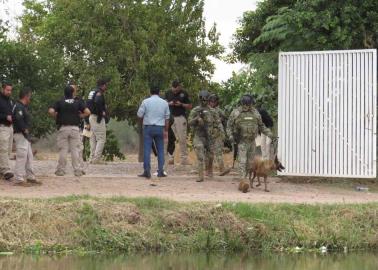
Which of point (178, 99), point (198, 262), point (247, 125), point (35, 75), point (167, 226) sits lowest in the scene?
point (198, 262)

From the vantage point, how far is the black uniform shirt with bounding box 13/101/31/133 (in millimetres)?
15570

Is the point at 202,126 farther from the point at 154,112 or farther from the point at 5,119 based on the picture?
the point at 5,119

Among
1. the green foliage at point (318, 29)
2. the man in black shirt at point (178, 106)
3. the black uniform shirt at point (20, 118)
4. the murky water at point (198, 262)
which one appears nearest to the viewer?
the murky water at point (198, 262)

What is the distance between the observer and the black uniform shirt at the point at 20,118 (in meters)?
15.6

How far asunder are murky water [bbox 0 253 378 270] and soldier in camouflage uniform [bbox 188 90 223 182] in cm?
492

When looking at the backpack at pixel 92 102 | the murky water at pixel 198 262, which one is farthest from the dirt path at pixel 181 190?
the murky water at pixel 198 262

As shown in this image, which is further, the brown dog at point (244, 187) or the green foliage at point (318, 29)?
the green foliage at point (318, 29)

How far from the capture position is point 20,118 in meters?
15.6

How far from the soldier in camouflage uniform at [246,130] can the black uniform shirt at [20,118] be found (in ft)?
12.1

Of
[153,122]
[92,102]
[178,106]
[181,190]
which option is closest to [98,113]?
[92,102]

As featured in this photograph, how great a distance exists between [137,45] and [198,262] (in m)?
20.7

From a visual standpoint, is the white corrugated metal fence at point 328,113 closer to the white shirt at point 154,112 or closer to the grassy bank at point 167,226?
the white shirt at point 154,112

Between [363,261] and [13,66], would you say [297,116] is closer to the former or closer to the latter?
[363,261]

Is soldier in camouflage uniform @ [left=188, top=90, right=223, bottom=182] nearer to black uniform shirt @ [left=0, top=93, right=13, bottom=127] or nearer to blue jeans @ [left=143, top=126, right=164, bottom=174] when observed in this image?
blue jeans @ [left=143, top=126, right=164, bottom=174]
